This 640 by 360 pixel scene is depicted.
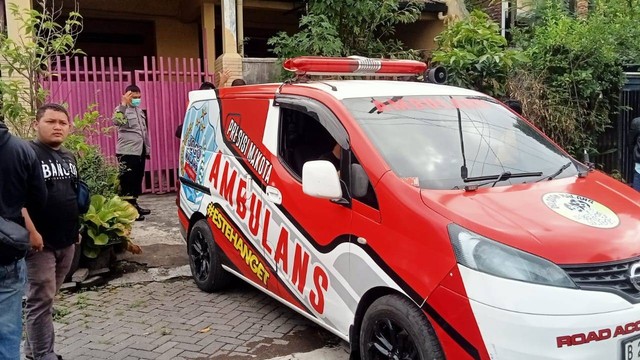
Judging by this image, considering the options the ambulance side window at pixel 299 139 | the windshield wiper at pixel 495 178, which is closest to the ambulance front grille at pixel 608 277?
the windshield wiper at pixel 495 178

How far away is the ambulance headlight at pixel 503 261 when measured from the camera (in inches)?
97.3

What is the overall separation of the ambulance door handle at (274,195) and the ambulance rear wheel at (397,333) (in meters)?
1.15

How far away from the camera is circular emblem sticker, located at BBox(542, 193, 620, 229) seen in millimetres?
2768

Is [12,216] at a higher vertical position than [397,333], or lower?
higher

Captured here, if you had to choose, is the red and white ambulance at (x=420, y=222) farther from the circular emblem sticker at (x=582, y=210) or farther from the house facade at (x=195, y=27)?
the house facade at (x=195, y=27)

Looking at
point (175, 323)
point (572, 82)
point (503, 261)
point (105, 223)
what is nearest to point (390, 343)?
point (503, 261)

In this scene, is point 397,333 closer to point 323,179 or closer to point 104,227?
point 323,179

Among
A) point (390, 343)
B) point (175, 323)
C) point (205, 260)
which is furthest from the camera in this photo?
point (205, 260)

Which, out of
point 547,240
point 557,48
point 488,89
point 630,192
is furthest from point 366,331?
point 557,48

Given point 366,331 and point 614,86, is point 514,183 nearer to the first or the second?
point 366,331

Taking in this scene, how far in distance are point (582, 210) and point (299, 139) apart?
2019 millimetres

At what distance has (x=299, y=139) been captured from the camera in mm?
4133

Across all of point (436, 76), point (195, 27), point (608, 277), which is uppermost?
point (195, 27)

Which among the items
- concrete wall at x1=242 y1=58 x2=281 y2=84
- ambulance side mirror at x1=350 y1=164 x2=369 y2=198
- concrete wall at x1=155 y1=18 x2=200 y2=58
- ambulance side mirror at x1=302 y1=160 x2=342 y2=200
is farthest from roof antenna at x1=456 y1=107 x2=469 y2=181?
concrete wall at x1=155 y1=18 x2=200 y2=58
